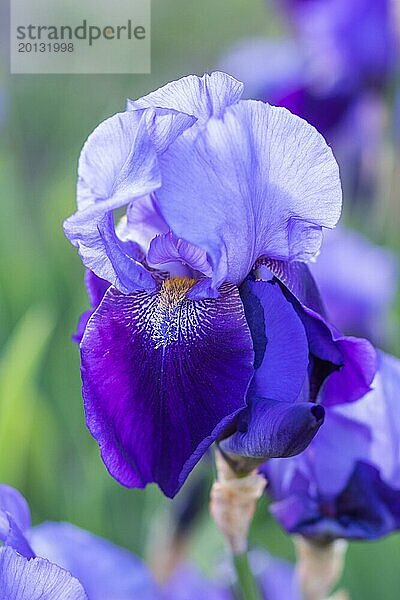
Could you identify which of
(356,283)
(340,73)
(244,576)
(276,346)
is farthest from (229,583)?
(340,73)

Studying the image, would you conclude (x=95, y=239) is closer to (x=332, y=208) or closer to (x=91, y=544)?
(x=332, y=208)

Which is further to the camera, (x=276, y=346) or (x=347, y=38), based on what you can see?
(x=347, y=38)

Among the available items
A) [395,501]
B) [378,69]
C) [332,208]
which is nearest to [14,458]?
[395,501]

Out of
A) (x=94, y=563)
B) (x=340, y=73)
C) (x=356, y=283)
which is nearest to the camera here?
(x=94, y=563)

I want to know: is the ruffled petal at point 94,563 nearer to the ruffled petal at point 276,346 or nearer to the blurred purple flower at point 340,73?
the ruffled petal at point 276,346

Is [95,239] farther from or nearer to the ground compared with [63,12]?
nearer to the ground
